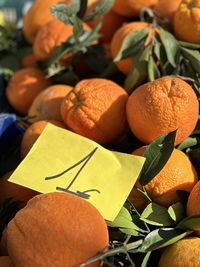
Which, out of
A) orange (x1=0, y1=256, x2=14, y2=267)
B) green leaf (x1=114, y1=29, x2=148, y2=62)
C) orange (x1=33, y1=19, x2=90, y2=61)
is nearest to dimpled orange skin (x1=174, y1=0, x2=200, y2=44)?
green leaf (x1=114, y1=29, x2=148, y2=62)

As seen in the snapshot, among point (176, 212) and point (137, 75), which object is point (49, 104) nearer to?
point (137, 75)

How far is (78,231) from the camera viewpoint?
2.55 feet

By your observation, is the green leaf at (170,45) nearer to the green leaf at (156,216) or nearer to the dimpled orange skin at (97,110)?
the dimpled orange skin at (97,110)

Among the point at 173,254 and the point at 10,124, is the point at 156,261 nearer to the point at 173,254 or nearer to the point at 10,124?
the point at 173,254

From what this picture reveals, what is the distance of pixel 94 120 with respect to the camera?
1.11 metres

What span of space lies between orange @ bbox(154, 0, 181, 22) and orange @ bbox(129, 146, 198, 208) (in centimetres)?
60

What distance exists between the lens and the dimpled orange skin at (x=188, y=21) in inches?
49.9

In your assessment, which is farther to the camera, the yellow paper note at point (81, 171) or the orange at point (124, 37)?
the orange at point (124, 37)

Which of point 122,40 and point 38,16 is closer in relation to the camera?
point 122,40

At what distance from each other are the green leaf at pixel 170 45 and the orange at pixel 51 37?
0.34 m

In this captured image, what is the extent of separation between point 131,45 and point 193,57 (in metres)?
0.17

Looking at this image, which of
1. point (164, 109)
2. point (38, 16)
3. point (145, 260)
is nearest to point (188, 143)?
point (164, 109)

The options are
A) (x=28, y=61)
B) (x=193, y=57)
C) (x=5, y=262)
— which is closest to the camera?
(x=5, y=262)

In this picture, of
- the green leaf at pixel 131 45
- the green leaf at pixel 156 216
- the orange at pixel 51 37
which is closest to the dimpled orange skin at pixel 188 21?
the green leaf at pixel 131 45
